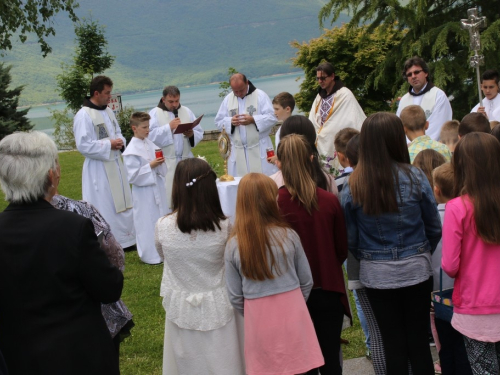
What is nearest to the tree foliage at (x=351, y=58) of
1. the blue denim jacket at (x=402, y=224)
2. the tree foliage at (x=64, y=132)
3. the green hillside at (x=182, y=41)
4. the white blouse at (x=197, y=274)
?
the blue denim jacket at (x=402, y=224)

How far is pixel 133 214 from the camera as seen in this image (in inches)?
343

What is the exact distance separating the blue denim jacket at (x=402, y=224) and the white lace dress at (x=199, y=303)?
2.51ft

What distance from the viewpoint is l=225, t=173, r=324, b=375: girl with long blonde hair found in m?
3.61

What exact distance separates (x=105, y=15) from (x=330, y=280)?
163m

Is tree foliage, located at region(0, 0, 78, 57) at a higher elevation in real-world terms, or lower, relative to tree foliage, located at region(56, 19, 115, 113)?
higher

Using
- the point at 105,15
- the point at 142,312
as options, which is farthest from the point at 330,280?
the point at 105,15

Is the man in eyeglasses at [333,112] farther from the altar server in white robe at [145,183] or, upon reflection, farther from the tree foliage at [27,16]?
the tree foliage at [27,16]

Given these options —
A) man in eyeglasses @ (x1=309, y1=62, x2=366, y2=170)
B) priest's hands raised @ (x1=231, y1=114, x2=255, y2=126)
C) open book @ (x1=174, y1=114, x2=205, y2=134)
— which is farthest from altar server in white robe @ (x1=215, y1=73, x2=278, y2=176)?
man in eyeglasses @ (x1=309, y1=62, x2=366, y2=170)

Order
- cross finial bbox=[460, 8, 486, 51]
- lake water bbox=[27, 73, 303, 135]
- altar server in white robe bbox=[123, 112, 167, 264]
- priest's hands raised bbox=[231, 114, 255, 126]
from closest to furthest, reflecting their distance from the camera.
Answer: altar server in white robe bbox=[123, 112, 167, 264], cross finial bbox=[460, 8, 486, 51], priest's hands raised bbox=[231, 114, 255, 126], lake water bbox=[27, 73, 303, 135]

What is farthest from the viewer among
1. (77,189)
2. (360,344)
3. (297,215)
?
(77,189)

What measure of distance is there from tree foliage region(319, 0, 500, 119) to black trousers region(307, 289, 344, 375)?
8.58m

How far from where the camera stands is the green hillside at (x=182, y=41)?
112 meters

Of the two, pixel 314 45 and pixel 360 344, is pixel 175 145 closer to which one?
pixel 360 344

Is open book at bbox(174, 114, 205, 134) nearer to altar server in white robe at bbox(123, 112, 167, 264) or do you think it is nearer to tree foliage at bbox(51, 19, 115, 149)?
altar server in white robe at bbox(123, 112, 167, 264)
